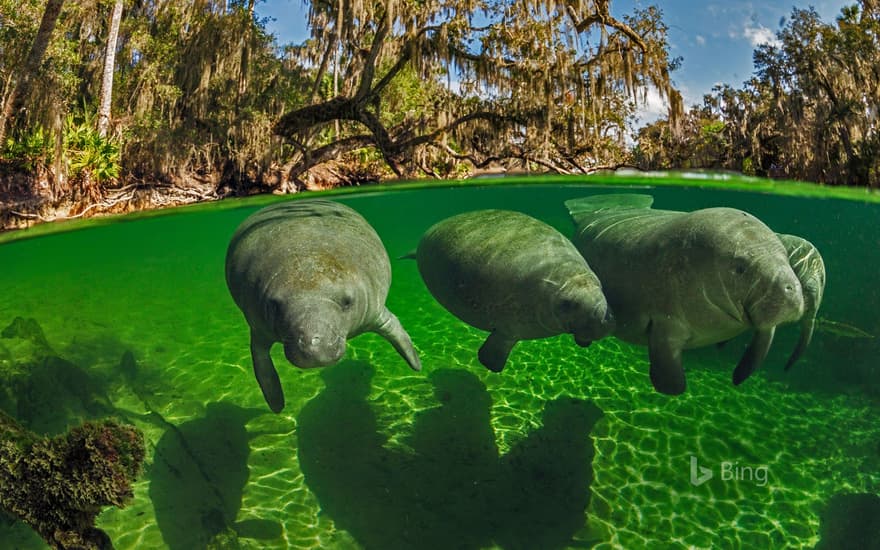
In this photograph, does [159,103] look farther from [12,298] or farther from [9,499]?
[9,499]

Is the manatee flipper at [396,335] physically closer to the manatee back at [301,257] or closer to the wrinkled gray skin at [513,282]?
the manatee back at [301,257]

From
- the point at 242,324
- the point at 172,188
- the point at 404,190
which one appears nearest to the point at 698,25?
the point at 404,190

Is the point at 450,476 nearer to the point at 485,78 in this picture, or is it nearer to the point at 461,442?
the point at 461,442

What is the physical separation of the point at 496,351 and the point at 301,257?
155 cm

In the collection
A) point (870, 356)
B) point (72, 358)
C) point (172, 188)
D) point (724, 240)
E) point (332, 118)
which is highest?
point (332, 118)

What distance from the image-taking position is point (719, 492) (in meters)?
4.84

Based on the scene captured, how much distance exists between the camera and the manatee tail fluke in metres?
5.40

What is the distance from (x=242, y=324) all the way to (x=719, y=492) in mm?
7255

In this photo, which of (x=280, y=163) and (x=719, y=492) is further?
(x=280, y=163)

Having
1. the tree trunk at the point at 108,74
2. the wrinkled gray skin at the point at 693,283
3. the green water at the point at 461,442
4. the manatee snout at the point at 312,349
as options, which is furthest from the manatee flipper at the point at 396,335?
the tree trunk at the point at 108,74

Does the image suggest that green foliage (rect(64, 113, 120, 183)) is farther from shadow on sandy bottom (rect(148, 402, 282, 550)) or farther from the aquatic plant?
the aquatic plant

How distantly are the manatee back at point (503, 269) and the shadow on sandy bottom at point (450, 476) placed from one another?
4.90ft

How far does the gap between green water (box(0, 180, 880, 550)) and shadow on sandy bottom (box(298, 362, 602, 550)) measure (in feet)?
0.05

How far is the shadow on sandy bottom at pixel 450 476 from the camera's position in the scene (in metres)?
4.22
